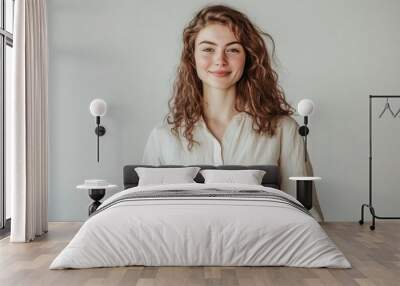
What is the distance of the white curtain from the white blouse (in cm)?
135

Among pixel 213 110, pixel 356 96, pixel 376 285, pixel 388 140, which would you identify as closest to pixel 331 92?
pixel 356 96

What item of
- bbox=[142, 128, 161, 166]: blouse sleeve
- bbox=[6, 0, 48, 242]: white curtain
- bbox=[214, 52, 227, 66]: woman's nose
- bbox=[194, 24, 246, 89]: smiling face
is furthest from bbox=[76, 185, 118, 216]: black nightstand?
bbox=[214, 52, 227, 66]: woman's nose

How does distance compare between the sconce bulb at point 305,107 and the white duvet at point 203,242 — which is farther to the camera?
the sconce bulb at point 305,107

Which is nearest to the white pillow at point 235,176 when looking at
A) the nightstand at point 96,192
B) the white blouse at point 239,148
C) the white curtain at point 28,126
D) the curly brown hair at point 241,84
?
the white blouse at point 239,148

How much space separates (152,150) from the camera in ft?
24.4

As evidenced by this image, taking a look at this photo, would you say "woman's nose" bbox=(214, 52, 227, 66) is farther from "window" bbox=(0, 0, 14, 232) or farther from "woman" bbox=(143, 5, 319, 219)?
"window" bbox=(0, 0, 14, 232)

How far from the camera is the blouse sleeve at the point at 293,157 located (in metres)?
7.34

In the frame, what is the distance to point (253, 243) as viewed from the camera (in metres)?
4.74

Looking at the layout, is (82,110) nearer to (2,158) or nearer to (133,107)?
(133,107)

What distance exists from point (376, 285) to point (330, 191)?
3412mm

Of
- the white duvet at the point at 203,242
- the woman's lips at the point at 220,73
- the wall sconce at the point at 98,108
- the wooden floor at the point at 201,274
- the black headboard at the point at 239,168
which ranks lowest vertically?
the wooden floor at the point at 201,274

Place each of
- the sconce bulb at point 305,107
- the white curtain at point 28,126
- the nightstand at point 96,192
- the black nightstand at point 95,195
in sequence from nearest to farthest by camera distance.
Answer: the white curtain at point 28,126, the nightstand at point 96,192, the black nightstand at point 95,195, the sconce bulb at point 305,107

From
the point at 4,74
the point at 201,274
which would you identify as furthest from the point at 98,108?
the point at 201,274

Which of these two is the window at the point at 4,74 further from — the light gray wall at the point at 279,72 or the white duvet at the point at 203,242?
the white duvet at the point at 203,242
